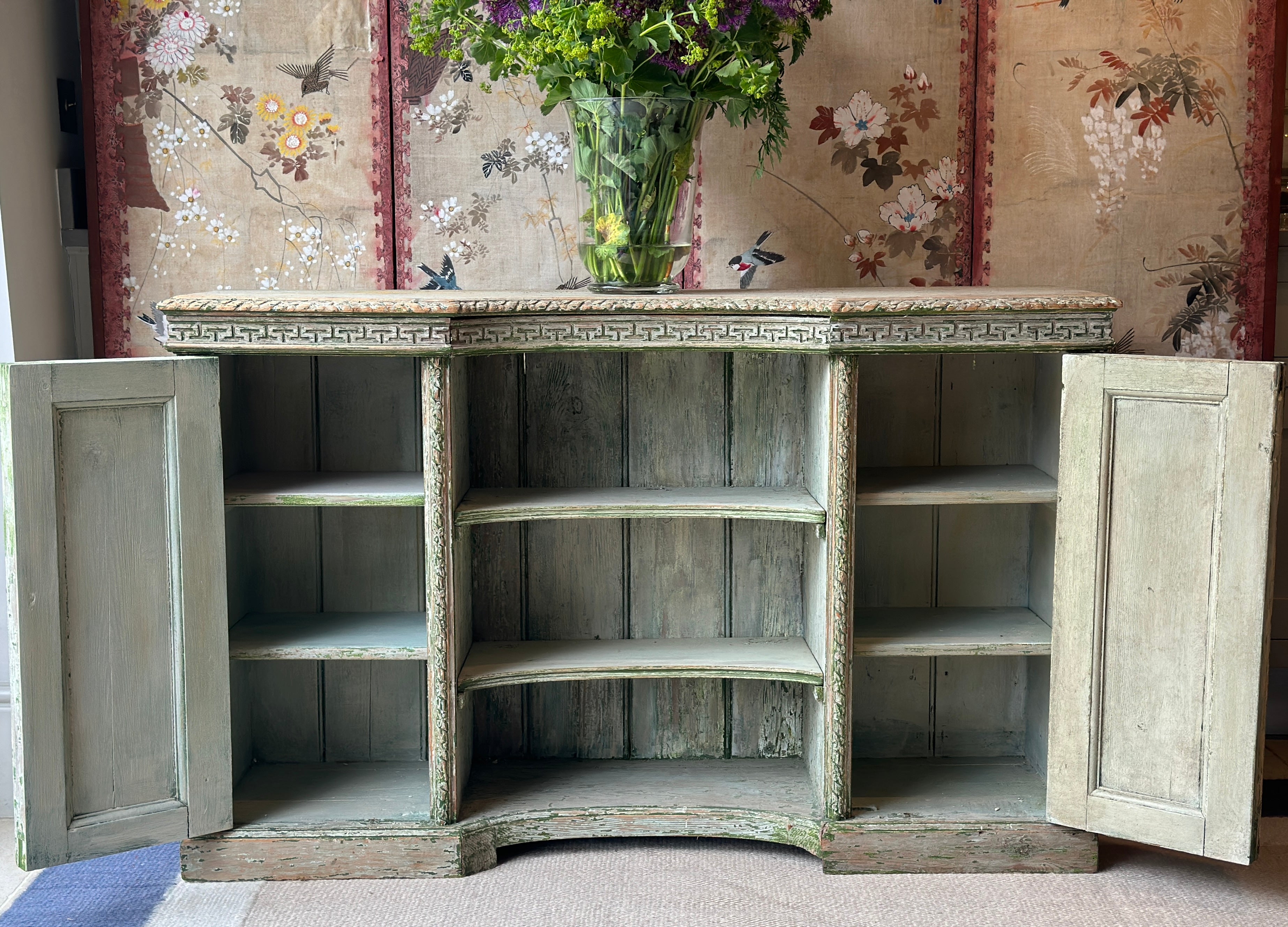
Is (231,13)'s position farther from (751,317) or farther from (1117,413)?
(1117,413)

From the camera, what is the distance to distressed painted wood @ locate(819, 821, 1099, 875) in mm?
2293

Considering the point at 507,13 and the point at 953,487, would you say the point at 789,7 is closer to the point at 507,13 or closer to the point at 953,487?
the point at 507,13

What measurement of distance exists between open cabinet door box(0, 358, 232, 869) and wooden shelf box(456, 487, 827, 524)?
51 centimetres

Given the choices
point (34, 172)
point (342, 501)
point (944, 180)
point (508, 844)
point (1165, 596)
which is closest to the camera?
point (1165, 596)

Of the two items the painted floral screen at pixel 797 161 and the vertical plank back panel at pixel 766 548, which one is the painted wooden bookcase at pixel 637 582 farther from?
the painted floral screen at pixel 797 161

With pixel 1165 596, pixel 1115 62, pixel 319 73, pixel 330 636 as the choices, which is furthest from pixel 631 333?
pixel 1115 62

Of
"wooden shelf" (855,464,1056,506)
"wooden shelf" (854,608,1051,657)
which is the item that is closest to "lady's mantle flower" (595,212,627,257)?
"wooden shelf" (855,464,1056,506)

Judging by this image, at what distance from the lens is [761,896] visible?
7.26 feet

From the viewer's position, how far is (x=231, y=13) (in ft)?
8.21

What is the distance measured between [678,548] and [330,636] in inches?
30.6

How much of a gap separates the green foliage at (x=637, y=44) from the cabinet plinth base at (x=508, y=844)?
4.76ft

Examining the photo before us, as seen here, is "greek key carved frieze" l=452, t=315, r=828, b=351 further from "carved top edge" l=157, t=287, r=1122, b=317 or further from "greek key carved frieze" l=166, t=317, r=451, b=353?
"greek key carved frieze" l=166, t=317, r=451, b=353

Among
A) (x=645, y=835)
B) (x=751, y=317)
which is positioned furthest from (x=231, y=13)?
(x=645, y=835)

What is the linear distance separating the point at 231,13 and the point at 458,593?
136 cm
